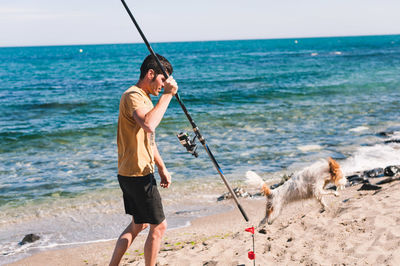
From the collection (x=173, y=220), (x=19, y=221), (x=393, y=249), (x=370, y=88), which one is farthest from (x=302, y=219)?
(x=370, y=88)

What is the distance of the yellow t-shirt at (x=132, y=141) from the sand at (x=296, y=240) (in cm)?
158

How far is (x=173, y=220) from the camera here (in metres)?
6.79

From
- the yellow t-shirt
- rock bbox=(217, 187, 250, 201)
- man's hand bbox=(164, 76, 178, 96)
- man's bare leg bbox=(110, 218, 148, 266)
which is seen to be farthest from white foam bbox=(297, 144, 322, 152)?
man's hand bbox=(164, 76, 178, 96)

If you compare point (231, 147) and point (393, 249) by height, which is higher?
point (393, 249)

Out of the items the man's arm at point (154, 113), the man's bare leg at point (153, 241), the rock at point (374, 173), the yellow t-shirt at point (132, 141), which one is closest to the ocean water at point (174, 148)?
the rock at point (374, 173)

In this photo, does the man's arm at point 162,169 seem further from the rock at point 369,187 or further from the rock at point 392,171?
the rock at point 392,171

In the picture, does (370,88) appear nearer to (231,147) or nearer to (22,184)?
(231,147)

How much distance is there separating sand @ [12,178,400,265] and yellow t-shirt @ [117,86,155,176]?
1577 millimetres

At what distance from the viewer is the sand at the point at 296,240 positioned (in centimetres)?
419

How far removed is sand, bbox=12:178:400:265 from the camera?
419cm

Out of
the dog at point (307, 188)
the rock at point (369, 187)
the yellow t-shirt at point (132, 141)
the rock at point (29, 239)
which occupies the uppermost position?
the yellow t-shirt at point (132, 141)

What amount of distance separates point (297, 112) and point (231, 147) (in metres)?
6.73

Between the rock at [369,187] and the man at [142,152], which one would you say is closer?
the man at [142,152]

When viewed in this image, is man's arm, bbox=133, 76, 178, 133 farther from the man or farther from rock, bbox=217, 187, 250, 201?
rock, bbox=217, 187, 250, 201
